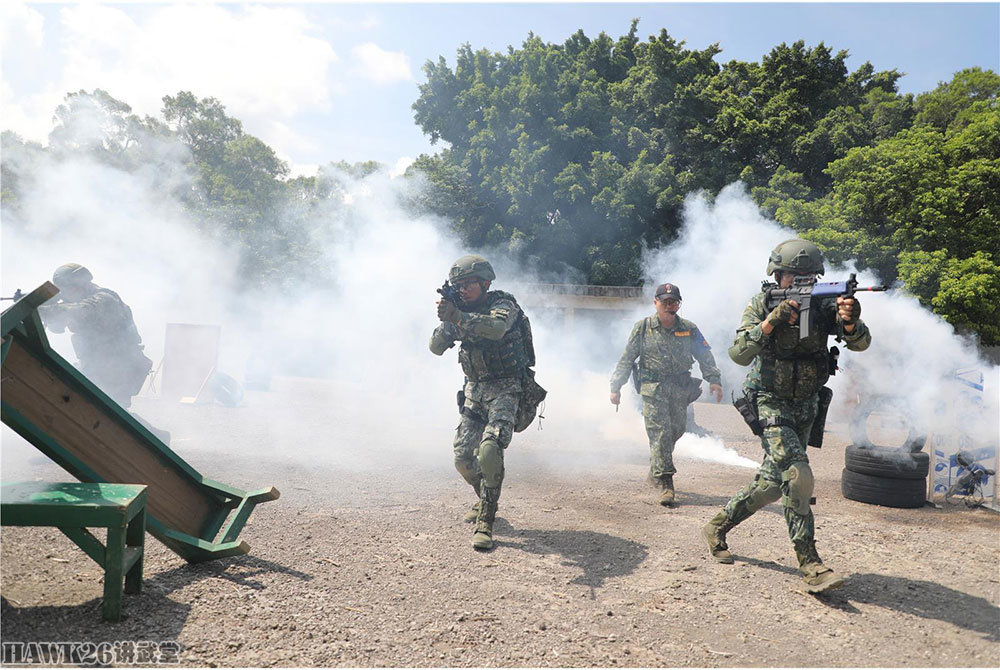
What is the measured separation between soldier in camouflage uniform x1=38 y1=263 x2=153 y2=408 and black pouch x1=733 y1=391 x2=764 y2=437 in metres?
5.83

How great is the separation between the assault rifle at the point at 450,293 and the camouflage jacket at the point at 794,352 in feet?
6.26

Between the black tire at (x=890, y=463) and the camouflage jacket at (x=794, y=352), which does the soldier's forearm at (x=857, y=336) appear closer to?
the camouflage jacket at (x=794, y=352)

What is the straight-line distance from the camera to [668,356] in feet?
21.2

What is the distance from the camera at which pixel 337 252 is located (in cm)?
2047

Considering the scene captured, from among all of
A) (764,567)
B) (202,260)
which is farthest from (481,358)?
(202,260)

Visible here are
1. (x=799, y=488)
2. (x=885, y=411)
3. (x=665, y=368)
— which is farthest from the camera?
(x=885, y=411)

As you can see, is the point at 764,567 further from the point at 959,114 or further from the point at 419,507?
the point at 959,114

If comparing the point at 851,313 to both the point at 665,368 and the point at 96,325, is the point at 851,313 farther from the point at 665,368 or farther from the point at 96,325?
the point at 96,325

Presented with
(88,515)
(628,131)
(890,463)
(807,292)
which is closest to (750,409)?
(807,292)

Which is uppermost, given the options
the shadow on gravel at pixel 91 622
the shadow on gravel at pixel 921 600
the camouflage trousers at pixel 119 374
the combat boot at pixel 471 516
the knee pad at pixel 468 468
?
the camouflage trousers at pixel 119 374

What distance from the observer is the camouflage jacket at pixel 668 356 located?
6441mm

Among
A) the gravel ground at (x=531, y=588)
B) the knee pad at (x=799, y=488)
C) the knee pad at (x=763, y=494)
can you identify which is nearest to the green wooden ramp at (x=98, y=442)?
the gravel ground at (x=531, y=588)

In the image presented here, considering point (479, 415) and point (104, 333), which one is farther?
point (104, 333)

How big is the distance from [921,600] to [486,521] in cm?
251
